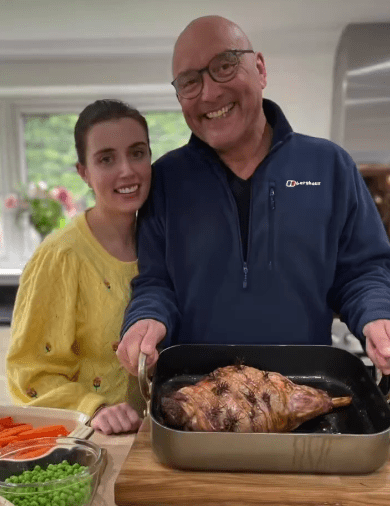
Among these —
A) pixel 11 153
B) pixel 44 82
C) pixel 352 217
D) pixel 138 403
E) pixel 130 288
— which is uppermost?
pixel 44 82

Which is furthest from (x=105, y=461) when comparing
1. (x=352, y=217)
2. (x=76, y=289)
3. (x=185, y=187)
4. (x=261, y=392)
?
(x=352, y=217)

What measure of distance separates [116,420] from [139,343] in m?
0.19

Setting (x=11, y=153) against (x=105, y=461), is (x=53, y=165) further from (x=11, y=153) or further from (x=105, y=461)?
(x=105, y=461)

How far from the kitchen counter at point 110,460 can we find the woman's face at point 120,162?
0.55 meters

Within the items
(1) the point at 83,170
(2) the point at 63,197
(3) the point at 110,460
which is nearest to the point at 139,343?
(3) the point at 110,460

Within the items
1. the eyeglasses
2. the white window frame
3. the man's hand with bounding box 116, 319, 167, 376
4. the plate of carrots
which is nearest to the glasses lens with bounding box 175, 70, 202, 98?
the eyeglasses

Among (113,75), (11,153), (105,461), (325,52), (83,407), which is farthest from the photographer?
(11,153)

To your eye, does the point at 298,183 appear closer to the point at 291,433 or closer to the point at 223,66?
the point at 223,66

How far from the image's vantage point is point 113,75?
11.4 ft

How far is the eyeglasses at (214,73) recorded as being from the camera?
1.17 metres

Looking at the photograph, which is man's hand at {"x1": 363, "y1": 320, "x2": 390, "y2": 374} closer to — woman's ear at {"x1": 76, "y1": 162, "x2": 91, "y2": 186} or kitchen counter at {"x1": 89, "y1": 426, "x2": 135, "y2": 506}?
kitchen counter at {"x1": 89, "y1": 426, "x2": 135, "y2": 506}

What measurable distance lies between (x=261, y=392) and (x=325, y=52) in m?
2.86

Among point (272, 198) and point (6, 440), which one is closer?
point (6, 440)

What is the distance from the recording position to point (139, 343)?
3.16ft
